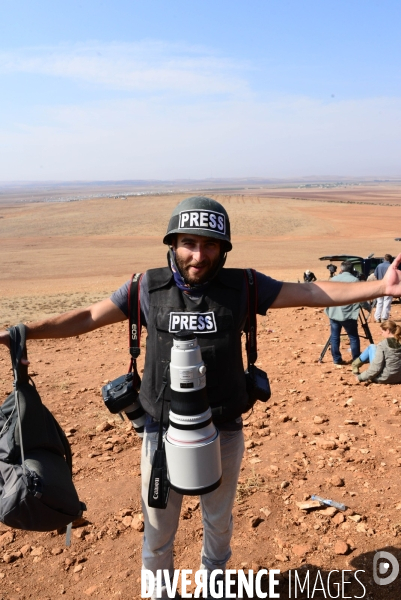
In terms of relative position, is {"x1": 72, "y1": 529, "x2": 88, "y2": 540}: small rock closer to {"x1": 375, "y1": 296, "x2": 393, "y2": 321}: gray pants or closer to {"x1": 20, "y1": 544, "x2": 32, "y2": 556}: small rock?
{"x1": 20, "y1": 544, "x2": 32, "y2": 556}: small rock

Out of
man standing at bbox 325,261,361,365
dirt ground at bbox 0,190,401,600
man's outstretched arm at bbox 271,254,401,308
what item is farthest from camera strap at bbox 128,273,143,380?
man standing at bbox 325,261,361,365

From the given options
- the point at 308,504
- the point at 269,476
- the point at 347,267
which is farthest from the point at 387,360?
the point at 308,504

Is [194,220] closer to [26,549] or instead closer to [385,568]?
[385,568]

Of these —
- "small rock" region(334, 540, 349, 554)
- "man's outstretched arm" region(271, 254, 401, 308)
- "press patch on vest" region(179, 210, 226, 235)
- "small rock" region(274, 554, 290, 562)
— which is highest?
"press patch on vest" region(179, 210, 226, 235)

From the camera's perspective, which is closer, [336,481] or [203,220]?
[203,220]

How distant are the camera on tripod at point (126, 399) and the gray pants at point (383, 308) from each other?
8.51m

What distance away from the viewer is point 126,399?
2773 mm

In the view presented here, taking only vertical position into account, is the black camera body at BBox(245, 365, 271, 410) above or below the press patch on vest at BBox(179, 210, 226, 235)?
below

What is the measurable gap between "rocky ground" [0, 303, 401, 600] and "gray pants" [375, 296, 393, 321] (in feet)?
13.1

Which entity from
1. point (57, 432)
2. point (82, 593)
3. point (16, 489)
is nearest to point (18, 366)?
point (57, 432)

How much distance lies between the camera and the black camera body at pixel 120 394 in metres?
2.77

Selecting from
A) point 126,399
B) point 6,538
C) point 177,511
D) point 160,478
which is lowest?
point 6,538

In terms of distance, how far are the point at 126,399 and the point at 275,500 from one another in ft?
6.32

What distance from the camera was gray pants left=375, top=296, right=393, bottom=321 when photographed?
10.4 m
